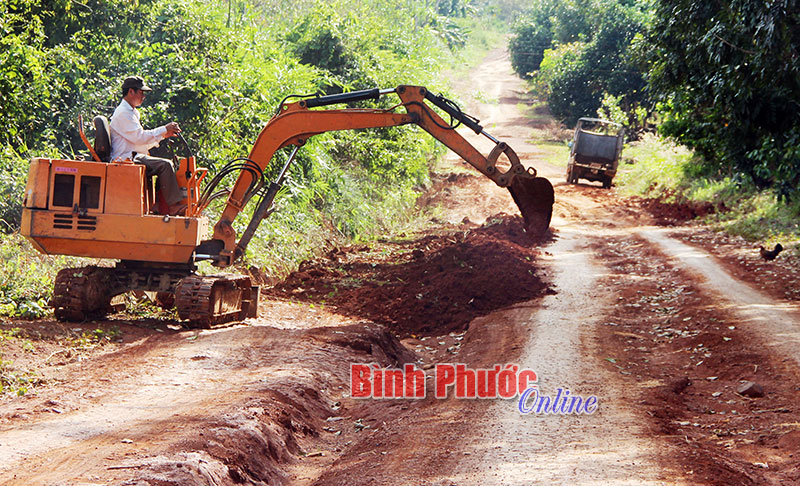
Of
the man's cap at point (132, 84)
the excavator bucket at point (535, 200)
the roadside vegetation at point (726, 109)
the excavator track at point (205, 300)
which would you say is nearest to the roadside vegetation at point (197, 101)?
the excavator track at point (205, 300)

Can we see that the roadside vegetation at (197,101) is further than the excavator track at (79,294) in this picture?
Yes

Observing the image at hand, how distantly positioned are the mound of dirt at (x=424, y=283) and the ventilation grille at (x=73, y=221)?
4.29 meters

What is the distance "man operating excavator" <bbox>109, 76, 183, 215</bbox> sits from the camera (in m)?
10.1

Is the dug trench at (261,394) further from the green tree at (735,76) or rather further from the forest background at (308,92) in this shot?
the green tree at (735,76)

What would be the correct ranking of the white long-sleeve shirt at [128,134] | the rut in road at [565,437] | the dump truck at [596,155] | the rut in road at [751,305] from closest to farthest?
the rut in road at [565,437], the white long-sleeve shirt at [128,134], the rut in road at [751,305], the dump truck at [596,155]

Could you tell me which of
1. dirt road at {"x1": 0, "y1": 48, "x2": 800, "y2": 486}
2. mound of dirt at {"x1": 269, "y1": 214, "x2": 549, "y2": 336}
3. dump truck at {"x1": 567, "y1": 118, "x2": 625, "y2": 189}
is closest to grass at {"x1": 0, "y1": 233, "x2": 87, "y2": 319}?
dirt road at {"x1": 0, "y1": 48, "x2": 800, "y2": 486}

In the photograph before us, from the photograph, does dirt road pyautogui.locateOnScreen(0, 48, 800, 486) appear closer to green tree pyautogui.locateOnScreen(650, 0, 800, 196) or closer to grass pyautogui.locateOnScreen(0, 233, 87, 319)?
grass pyautogui.locateOnScreen(0, 233, 87, 319)

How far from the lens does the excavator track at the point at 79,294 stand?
10.2 m

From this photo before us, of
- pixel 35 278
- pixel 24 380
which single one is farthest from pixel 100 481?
pixel 35 278

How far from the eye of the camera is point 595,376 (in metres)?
8.96

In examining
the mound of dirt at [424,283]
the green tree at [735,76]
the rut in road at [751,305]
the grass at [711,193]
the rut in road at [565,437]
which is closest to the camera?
the rut in road at [565,437]

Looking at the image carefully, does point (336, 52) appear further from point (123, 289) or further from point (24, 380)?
point (24, 380)

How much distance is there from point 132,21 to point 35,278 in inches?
291

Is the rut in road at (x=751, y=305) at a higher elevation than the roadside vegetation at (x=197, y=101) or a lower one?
lower
